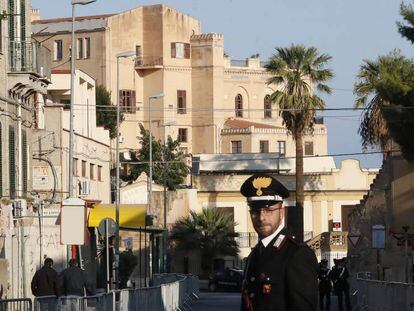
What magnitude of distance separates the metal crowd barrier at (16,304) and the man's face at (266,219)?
11.5m

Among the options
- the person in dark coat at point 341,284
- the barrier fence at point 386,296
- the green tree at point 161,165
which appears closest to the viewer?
the barrier fence at point 386,296

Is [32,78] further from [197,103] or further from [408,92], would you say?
[197,103]

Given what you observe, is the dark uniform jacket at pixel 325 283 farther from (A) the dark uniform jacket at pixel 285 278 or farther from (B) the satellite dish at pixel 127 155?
(B) the satellite dish at pixel 127 155

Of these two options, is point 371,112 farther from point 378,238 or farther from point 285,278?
point 285,278

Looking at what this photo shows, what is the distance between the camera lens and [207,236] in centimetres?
8644

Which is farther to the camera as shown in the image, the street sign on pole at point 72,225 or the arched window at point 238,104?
the arched window at point 238,104

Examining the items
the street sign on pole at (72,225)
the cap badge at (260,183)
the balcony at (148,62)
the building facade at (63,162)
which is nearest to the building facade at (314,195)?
the building facade at (63,162)

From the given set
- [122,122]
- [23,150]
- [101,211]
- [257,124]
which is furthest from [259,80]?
[23,150]

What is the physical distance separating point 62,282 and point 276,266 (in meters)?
19.9

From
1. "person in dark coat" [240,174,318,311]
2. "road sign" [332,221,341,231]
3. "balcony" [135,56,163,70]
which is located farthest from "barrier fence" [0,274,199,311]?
"balcony" [135,56,163,70]

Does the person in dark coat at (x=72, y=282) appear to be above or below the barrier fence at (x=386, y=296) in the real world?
above

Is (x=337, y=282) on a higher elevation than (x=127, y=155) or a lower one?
lower

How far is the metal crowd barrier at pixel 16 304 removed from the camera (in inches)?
831

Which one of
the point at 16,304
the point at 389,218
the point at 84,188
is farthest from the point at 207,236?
the point at 16,304
